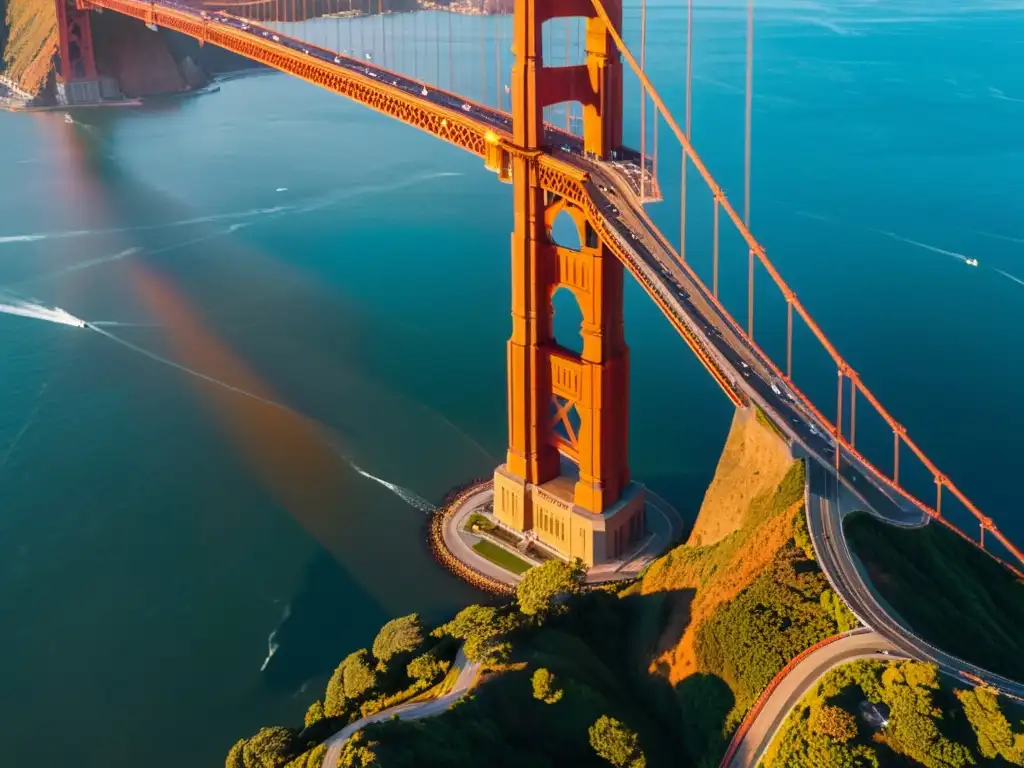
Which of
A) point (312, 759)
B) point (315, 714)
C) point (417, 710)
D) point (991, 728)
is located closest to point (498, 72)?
point (315, 714)

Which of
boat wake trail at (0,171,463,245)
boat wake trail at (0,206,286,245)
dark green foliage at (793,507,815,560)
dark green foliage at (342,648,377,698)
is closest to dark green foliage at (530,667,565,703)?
dark green foliage at (342,648,377,698)

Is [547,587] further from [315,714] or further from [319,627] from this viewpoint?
[319,627]

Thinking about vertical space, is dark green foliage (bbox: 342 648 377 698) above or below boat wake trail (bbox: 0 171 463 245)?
below

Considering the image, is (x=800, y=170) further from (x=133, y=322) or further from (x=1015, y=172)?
(x=133, y=322)

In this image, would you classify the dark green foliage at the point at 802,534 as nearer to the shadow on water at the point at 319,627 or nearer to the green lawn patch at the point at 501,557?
the green lawn patch at the point at 501,557

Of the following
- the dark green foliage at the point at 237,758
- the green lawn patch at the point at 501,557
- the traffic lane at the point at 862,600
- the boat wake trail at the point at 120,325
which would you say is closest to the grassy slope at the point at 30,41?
the boat wake trail at the point at 120,325

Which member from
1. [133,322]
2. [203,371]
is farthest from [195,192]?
[203,371]

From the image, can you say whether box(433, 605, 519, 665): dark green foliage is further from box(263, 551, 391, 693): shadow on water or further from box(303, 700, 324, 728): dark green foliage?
box(263, 551, 391, 693): shadow on water
